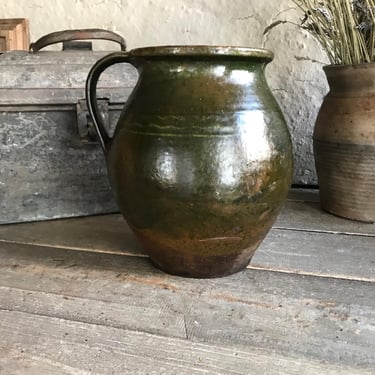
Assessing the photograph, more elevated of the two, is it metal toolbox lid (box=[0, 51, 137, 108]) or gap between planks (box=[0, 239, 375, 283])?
metal toolbox lid (box=[0, 51, 137, 108])

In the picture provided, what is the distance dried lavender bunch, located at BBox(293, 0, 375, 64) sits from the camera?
2.71 ft

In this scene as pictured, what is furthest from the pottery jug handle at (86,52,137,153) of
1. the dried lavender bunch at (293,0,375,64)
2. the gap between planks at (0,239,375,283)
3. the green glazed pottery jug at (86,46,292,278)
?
the dried lavender bunch at (293,0,375,64)

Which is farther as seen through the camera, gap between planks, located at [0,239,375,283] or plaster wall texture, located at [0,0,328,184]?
plaster wall texture, located at [0,0,328,184]

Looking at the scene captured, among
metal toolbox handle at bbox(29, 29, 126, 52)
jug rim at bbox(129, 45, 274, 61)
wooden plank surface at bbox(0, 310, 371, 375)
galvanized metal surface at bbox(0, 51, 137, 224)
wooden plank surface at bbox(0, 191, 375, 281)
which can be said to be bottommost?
wooden plank surface at bbox(0, 191, 375, 281)

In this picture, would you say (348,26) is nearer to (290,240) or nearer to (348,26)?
(348,26)

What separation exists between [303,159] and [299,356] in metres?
0.69

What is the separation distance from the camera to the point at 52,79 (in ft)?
2.67

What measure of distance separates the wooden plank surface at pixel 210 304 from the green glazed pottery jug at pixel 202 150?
0.06 metres

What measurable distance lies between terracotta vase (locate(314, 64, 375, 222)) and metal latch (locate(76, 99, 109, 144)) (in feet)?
1.22

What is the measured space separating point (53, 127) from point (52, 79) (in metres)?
0.08

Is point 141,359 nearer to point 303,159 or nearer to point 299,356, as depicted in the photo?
point 299,356

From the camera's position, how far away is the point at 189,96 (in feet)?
1.92

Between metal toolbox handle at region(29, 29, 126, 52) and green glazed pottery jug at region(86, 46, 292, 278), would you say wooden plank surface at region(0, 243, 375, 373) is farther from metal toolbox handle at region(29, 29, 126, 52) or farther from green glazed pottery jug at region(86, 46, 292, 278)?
metal toolbox handle at region(29, 29, 126, 52)

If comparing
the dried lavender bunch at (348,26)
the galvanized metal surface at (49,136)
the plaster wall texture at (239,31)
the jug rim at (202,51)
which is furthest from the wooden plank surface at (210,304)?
the plaster wall texture at (239,31)
